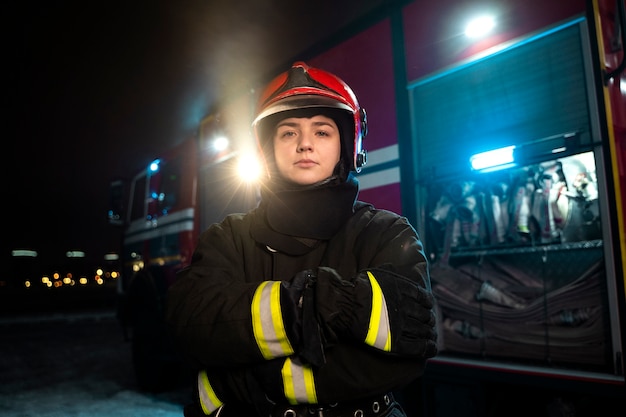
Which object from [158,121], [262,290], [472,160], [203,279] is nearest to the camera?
[262,290]

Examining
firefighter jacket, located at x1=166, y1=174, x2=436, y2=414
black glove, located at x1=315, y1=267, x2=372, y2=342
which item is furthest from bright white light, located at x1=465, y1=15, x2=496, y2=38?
black glove, located at x1=315, y1=267, x2=372, y2=342

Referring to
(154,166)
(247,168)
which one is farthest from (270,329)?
(154,166)

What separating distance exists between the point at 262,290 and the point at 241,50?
322 centimetres

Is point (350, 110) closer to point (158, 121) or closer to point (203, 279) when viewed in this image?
point (203, 279)

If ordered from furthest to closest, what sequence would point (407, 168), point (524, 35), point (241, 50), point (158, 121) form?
point (158, 121)
point (241, 50)
point (407, 168)
point (524, 35)

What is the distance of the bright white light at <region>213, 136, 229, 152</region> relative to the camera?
13.9 feet

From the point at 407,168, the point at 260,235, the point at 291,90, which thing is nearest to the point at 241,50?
the point at 407,168

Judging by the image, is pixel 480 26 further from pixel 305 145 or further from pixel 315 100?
pixel 305 145

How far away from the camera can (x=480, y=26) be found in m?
2.43

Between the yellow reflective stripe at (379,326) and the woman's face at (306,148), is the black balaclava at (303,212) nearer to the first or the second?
the woman's face at (306,148)

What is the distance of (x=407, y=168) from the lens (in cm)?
272

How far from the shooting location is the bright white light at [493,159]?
7.64 ft

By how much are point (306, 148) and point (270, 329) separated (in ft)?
2.05

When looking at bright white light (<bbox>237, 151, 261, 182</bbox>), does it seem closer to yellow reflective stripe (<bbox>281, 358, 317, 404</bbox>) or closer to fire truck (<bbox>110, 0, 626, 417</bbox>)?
fire truck (<bbox>110, 0, 626, 417</bbox>)
